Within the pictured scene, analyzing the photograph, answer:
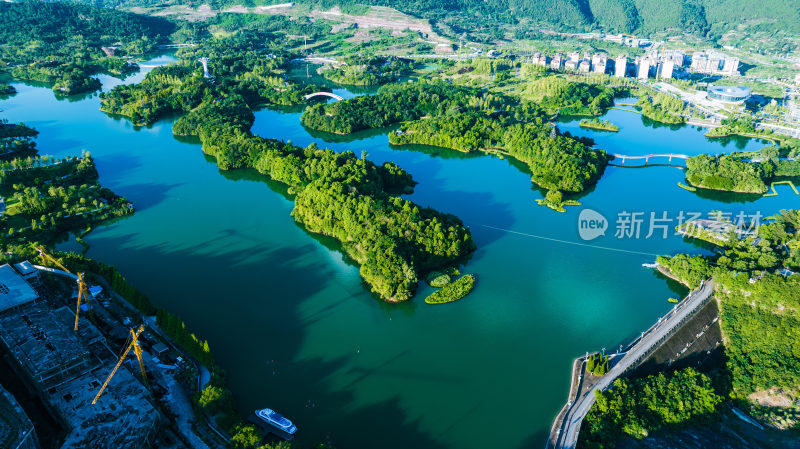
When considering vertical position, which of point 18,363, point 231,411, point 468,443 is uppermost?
point 18,363

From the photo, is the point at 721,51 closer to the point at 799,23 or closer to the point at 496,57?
the point at 799,23

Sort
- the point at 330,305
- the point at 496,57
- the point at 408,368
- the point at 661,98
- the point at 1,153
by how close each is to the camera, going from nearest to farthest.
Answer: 1. the point at 408,368
2. the point at 330,305
3. the point at 1,153
4. the point at 661,98
5. the point at 496,57

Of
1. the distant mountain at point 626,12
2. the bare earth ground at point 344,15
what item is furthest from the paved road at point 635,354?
the distant mountain at point 626,12

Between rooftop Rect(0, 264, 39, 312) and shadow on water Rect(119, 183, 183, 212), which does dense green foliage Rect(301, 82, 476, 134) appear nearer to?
shadow on water Rect(119, 183, 183, 212)

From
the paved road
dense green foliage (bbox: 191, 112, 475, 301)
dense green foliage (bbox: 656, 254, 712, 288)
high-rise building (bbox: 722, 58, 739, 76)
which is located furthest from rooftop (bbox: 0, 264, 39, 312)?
high-rise building (bbox: 722, 58, 739, 76)

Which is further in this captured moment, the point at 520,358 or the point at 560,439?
the point at 520,358

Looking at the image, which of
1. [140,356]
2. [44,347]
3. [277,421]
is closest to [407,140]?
[277,421]

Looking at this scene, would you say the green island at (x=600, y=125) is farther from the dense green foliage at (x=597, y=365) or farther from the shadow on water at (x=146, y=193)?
the shadow on water at (x=146, y=193)

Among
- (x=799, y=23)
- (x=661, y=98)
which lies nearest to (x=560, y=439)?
(x=661, y=98)
